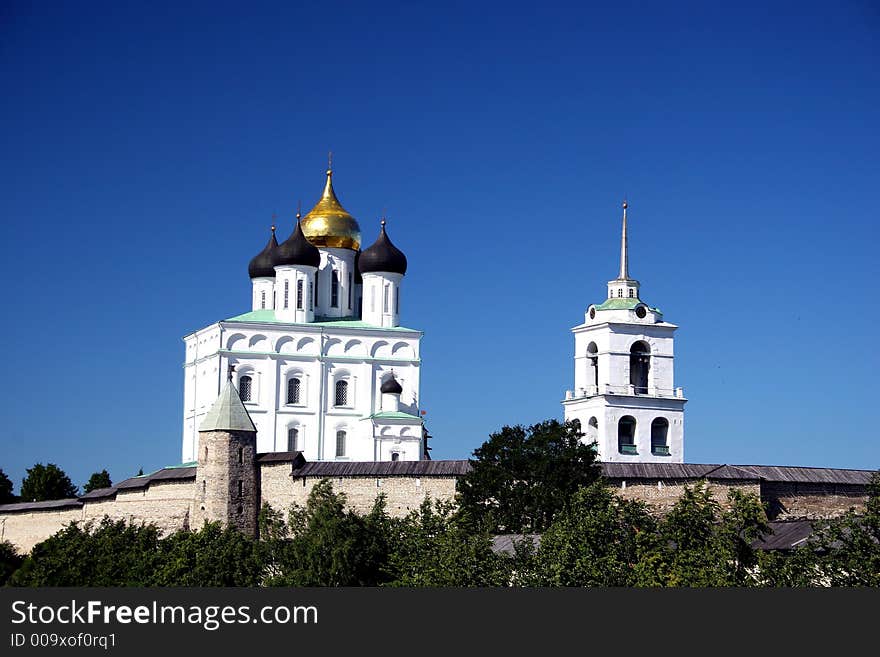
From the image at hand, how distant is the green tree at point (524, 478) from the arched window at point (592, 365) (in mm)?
8467

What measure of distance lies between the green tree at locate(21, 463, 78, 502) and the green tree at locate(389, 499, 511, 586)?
21.8 m

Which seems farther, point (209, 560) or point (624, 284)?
point (624, 284)

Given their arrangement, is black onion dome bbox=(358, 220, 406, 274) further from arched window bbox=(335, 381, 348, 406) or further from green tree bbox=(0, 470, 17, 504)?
green tree bbox=(0, 470, 17, 504)

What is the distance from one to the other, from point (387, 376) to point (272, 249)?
5136mm

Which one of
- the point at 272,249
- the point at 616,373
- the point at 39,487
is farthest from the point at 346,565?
the point at 39,487

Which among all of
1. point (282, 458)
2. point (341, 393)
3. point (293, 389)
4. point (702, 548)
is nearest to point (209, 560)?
point (282, 458)

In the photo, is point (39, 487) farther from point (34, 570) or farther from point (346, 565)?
point (346, 565)

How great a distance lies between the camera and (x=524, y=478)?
34969 millimetres

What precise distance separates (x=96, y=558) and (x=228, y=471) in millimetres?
3227

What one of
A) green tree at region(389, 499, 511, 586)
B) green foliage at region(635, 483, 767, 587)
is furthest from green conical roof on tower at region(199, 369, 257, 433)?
green foliage at region(635, 483, 767, 587)

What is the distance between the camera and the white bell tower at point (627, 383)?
143 feet

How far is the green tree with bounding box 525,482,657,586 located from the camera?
957 inches

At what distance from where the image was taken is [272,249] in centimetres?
4841

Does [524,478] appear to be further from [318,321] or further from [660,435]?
[318,321]
